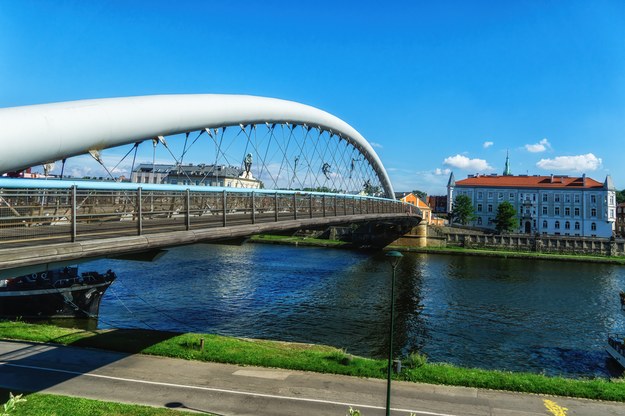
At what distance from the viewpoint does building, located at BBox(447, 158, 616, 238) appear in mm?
82688

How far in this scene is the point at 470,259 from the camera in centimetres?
6000

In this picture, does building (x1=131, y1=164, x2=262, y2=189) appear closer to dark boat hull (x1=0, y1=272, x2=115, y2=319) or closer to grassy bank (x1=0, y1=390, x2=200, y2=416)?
dark boat hull (x1=0, y1=272, x2=115, y2=319)

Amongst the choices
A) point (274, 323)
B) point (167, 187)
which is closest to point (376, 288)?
point (274, 323)

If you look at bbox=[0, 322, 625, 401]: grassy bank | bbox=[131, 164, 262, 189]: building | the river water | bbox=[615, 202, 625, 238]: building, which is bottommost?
the river water

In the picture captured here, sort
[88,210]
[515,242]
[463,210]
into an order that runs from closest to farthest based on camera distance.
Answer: [88,210], [515,242], [463,210]

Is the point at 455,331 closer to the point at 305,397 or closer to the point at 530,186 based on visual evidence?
the point at 305,397

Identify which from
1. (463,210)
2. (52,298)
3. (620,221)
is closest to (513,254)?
(463,210)

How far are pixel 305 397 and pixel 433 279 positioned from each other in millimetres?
32461

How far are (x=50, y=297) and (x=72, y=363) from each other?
39.5ft

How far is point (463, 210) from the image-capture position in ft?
299

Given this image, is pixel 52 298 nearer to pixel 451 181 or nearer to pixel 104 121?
pixel 104 121

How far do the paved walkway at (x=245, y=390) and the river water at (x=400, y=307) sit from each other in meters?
6.63

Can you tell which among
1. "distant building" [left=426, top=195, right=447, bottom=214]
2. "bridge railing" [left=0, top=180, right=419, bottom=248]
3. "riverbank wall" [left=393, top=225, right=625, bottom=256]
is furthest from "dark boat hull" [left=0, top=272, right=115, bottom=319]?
"distant building" [left=426, top=195, right=447, bottom=214]

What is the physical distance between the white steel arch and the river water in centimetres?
1067
